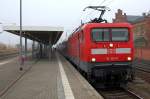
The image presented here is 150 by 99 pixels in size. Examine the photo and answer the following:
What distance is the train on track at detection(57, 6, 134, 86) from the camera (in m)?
17.0

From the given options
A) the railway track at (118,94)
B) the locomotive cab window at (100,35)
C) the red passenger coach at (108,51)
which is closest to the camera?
the railway track at (118,94)

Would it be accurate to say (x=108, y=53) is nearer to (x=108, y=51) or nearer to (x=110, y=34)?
(x=108, y=51)

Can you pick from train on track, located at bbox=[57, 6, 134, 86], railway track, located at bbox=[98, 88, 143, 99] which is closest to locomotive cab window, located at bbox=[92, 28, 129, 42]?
train on track, located at bbox=[57, 6, 134, 86]

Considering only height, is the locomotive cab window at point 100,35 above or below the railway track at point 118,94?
above

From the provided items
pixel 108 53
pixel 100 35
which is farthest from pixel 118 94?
pixel 100 35

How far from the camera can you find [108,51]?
56.5 feet

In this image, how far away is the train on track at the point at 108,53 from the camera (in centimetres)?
1702

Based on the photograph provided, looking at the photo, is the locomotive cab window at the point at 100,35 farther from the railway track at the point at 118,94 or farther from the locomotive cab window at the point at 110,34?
the railway track at the point at 118,94

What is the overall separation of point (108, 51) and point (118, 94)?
2.12m

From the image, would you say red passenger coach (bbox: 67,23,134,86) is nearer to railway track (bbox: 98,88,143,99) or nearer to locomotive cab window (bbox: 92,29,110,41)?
locomotive cab window (bbox: 92,29,110,41)

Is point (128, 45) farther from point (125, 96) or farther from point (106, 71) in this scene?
point (125, 96)

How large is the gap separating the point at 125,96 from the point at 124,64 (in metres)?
2.02

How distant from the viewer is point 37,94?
43.3 feet

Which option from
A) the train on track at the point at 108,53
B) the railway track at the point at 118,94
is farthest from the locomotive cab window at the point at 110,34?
the railway track at the point at 118,94
